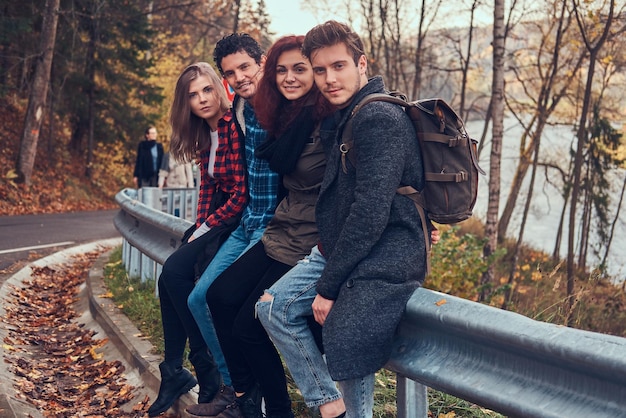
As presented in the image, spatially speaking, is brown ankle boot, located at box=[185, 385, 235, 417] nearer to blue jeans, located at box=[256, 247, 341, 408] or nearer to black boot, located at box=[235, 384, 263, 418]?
black boot, located at box=[235, 384, 263, 418]

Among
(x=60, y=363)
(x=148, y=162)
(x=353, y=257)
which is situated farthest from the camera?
(x=148, y=162)

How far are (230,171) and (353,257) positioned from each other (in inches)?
59.4

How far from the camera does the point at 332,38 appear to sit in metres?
3.11

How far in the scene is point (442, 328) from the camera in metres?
2.65

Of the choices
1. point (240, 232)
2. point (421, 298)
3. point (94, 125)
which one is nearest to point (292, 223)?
point (240, 232)

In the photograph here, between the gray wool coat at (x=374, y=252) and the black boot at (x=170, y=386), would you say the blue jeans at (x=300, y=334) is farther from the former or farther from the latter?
the black boot at (x=170, y=386)

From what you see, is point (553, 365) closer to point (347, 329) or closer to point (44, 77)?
point (347, 329)

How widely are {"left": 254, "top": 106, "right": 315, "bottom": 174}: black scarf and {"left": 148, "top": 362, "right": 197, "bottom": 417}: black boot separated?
4.60ft

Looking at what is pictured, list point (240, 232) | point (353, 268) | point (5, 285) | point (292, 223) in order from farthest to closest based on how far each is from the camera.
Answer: point (5, 285)
point (240, 232)
point (292, 223)
point (353, 268)

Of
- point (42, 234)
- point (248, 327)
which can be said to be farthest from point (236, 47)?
point (42, 234)

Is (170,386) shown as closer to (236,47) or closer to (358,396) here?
(358,396)

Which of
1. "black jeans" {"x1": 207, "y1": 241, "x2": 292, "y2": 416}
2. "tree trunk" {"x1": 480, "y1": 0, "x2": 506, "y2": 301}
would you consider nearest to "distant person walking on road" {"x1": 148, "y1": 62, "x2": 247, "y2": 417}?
"black jeans" {"x1": 207, "y1": 241, "x2": 292, "y2": 416}

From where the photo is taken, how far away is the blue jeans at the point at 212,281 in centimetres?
384

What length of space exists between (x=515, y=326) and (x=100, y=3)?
2478 centimetres
